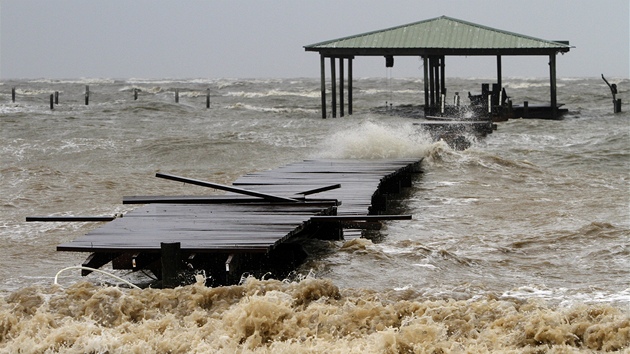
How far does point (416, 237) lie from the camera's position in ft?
39.1

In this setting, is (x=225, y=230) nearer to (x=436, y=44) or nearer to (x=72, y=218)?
(x=72, y=218)

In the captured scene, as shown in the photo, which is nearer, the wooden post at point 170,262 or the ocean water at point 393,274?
the ocean water at point 393,274

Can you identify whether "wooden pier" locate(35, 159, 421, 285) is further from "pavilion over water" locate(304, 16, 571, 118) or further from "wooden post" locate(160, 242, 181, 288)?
"pavilion over water" locate(304, 16, 571, 118)

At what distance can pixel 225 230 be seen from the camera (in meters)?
9.40

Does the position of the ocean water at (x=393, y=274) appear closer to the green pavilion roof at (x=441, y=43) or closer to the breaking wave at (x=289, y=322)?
the breaking wave at (x=289, y=322)

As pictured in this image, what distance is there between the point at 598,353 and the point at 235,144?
20.8 metres

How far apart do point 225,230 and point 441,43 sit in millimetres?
22849

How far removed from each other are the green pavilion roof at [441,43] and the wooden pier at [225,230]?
18707mm

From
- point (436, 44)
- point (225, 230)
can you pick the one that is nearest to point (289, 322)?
point (225, 230)

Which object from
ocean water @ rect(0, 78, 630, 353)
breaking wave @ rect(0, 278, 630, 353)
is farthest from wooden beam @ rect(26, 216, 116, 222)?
breaking wave @ rect(0, 278, 630, 353)

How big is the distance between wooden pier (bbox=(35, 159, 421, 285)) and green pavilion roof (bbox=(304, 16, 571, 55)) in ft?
61.4

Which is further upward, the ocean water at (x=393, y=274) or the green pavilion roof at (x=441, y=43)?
the green pavilion roof at (x=441, y=43)

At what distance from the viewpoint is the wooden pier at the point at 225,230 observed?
8.63 meters

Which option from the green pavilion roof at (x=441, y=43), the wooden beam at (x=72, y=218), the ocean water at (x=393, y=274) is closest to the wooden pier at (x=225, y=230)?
the wooden beam at (x=72, y=218)
